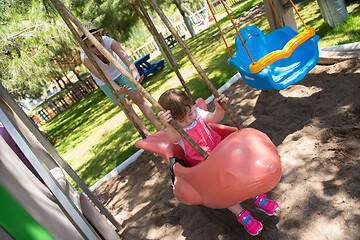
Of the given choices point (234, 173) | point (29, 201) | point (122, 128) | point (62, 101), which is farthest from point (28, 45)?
point (234, 173)

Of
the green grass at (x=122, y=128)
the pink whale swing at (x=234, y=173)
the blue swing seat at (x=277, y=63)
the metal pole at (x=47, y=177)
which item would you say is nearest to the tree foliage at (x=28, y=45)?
the green grass at (x=122, y=128)

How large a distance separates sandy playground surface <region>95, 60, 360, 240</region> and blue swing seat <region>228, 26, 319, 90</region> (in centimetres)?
37

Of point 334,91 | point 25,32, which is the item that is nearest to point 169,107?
point 334,91

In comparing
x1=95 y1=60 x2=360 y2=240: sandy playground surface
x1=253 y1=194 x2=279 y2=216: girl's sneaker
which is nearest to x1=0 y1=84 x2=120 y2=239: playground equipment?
x1=95 y1=60 x2=360 y2=240: sandy playground surface

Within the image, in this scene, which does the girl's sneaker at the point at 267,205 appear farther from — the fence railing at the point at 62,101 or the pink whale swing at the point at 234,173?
the fence railing at the point at 62,101

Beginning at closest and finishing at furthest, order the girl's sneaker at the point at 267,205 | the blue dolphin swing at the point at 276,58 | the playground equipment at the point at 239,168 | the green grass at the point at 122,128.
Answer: the playground equipment at the point at 239,168 < the girl's sneaker at the point at 267,205 < the blue dolphin swing at the point at 276,58 < the green grass at the point at 122,128

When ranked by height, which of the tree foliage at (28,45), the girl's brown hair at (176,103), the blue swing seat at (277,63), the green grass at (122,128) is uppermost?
the tree foliage at (28,45)

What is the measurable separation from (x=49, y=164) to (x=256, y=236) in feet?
5.53

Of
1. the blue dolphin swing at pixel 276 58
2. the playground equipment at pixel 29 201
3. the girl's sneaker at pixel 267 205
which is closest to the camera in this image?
the playground equipment at pixel 29 201

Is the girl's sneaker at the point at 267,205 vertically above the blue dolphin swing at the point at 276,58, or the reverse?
the blue dolphin swing at the point at 276,58

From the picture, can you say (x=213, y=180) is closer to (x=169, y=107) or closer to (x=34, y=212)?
(x=169, y=107)

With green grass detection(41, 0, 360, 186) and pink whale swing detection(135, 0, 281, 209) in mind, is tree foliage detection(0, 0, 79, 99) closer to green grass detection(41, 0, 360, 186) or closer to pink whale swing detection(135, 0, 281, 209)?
green grass detection(41, 0, 360, 186)

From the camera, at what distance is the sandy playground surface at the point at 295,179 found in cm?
176

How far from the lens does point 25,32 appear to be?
834cm
